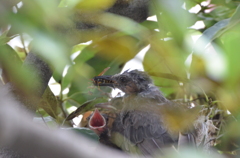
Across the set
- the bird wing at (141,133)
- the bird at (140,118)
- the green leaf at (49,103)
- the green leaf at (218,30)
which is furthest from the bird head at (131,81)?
the green leaf at (218,30)

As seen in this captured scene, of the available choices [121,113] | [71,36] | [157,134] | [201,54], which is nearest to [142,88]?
[121,113]

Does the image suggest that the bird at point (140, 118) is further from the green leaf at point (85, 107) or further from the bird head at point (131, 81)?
the green leaf at point (85, 107)

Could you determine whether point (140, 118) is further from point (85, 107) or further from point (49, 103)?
point (49, 103)

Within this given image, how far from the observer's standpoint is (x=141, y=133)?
125 cm

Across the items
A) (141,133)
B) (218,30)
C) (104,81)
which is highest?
(218,30)

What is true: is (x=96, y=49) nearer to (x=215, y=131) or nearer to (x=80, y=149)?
(x=215, y=131)

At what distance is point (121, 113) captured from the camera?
54.0 inches

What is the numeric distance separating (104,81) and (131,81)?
18 cm

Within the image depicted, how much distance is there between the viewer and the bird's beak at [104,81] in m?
1.31

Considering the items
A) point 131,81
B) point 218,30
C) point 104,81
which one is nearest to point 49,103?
point 104,81

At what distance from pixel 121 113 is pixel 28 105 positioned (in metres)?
0.56

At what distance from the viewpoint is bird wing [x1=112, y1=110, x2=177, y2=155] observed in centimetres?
115

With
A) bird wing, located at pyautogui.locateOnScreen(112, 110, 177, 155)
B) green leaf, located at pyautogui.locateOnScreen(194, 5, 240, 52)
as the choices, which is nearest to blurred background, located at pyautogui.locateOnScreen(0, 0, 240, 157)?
green leaf, located at pyautogui.locateOnScreen(194, 5, 240, 52)

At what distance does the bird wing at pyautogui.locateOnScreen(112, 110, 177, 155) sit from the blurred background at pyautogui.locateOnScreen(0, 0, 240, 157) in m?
0.13
